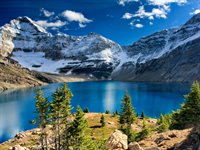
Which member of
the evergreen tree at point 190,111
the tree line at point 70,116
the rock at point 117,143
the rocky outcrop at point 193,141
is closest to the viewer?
the rocky outcrop at point 193,141

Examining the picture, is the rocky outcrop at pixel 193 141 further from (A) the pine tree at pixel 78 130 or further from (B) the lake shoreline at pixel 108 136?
(A) the pine tree at pixel 78 130

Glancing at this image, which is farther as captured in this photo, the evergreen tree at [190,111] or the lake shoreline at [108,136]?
the evergreen tree at [190,111]

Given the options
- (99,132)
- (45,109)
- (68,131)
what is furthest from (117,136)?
(99,132)

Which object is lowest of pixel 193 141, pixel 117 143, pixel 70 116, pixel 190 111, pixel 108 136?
pixel 108 136

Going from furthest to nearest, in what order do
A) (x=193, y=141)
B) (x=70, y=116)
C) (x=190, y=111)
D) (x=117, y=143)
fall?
(x=190, y=111), (x=70, y=116), (x=117, y=143), (x=193, y=141)

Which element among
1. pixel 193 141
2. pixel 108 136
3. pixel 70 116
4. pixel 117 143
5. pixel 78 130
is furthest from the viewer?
pixel 108 136

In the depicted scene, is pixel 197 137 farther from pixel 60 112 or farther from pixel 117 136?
pixel 60 112

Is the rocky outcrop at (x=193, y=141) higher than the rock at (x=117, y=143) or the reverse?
higher

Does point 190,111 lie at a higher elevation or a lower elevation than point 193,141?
lower

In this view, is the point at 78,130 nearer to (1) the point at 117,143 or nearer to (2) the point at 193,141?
(1) the point at 117,143

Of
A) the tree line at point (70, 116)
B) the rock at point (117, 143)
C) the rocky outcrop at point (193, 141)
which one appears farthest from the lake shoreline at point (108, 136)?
the tree line at point (70, 116)

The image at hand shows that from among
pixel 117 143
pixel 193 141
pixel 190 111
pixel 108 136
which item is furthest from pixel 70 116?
pixel 193 141

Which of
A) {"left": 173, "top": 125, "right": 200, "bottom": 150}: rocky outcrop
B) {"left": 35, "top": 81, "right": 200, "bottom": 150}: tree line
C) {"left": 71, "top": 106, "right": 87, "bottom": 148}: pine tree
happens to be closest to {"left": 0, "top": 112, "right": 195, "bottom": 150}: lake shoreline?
{"left": 173, "top": 125, "right": 200, "bottom": 150}: rocky outcrop

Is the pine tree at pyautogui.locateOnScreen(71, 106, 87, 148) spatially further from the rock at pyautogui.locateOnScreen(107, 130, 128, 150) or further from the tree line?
the rock at pyautogui.locateOnScreen(107, 130, 128, 150)
